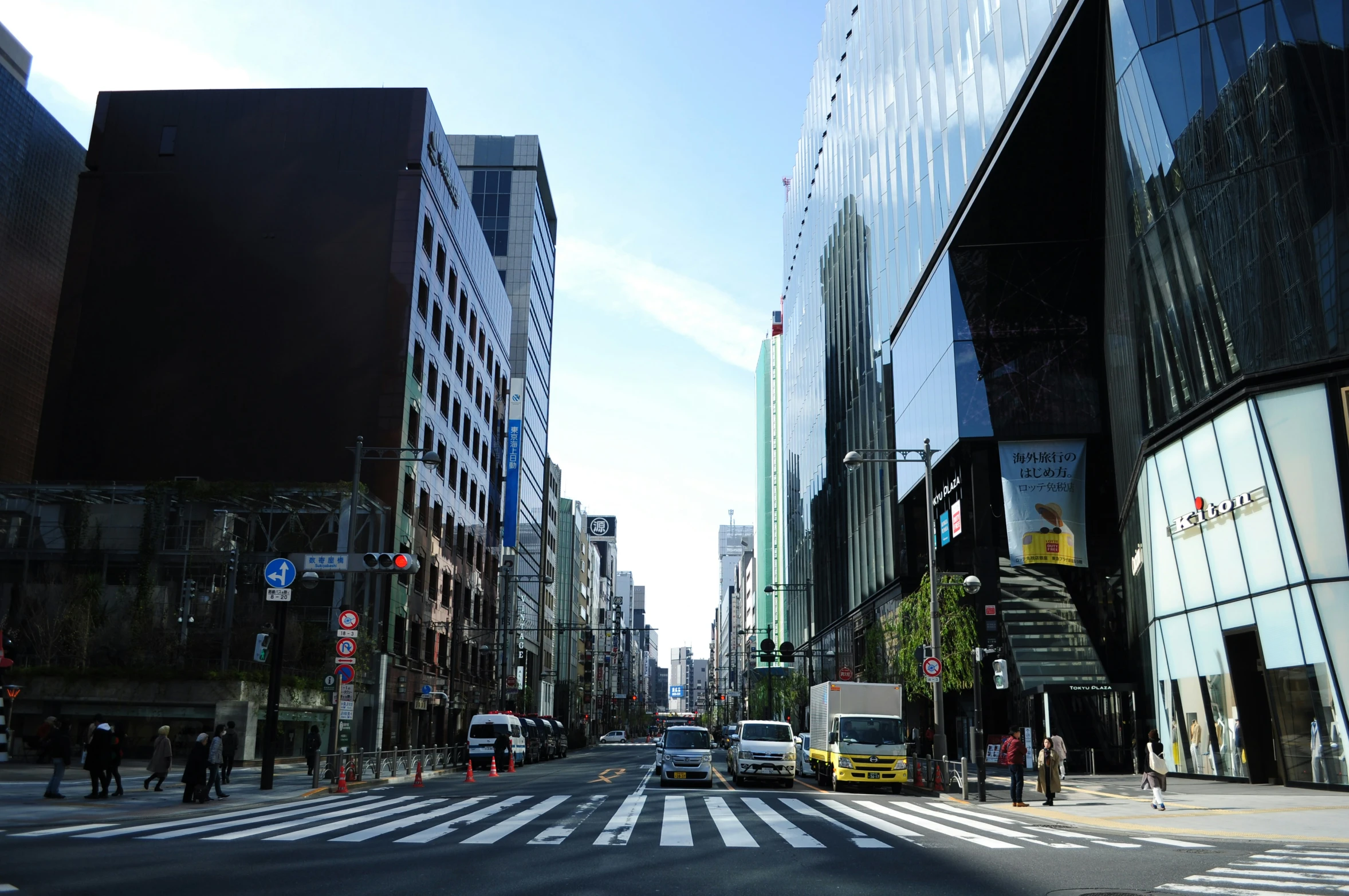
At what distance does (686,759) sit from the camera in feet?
101

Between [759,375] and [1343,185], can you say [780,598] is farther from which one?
[1343,185]

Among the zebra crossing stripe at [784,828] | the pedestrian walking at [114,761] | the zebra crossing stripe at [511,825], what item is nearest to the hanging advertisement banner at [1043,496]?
the zebra crossing stripe at [784,828]

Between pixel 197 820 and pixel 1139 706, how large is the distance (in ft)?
110

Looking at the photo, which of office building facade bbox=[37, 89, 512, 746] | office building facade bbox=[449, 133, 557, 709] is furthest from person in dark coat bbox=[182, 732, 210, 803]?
office building facade bbox=[449, 133, 557, 709]

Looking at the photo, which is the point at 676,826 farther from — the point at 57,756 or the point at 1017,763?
the point at 57,756

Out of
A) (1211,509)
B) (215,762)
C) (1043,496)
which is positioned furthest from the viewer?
(1043,496)

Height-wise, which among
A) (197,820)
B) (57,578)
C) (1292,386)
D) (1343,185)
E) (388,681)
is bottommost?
(197,820)

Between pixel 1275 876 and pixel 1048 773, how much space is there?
12091 millimetres

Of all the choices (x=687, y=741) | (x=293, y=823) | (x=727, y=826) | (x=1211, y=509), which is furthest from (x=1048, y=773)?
(x=293, y=823)

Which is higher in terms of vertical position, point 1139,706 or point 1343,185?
point 1343,185

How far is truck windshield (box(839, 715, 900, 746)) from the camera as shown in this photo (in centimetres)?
3052

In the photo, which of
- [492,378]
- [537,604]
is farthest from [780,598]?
[492,378]

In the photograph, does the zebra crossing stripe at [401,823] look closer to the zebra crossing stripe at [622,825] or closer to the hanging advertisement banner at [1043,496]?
the zebra crossing stripe at [622,825]

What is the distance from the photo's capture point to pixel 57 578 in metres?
44.4
